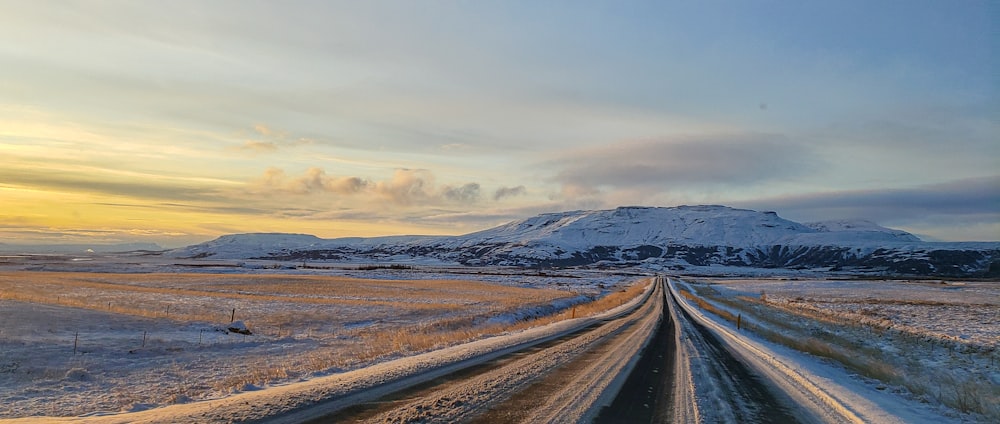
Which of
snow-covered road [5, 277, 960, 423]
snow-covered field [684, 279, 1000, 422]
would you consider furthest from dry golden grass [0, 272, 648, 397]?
snow-covered field [684, 279, 1000, 422]

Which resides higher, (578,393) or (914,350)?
(578,393)

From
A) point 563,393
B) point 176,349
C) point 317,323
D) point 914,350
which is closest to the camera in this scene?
point 563,393

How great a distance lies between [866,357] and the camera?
19047 millimetres

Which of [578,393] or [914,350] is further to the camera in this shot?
[914,350]

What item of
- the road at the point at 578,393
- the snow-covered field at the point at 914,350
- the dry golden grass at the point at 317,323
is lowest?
the dry golden grass at the point at 317,323

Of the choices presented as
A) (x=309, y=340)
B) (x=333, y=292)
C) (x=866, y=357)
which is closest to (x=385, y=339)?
(x=309, y=340)

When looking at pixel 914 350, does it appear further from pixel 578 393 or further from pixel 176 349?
pixel 176 349

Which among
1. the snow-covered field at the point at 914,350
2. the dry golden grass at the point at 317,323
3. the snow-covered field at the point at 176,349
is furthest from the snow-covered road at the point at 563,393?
the dry golden grass at the point at 317,323

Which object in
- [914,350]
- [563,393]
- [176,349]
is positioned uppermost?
[563,393]

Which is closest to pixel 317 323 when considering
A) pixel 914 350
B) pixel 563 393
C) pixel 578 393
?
pixel 563 393

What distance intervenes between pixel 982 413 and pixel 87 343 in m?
24.2

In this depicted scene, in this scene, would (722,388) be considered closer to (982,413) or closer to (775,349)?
(982,413)

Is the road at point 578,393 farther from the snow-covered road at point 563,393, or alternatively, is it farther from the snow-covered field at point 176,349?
the snow-covered field at point 176,349

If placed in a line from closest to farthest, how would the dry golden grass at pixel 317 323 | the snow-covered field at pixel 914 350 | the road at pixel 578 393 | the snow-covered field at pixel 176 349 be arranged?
the road at pixel 578 393 → the snow-covered field at pixel 176 349 → the snow-covered field at pixel 914 350 → the dry golden grass at pixel 317 323
